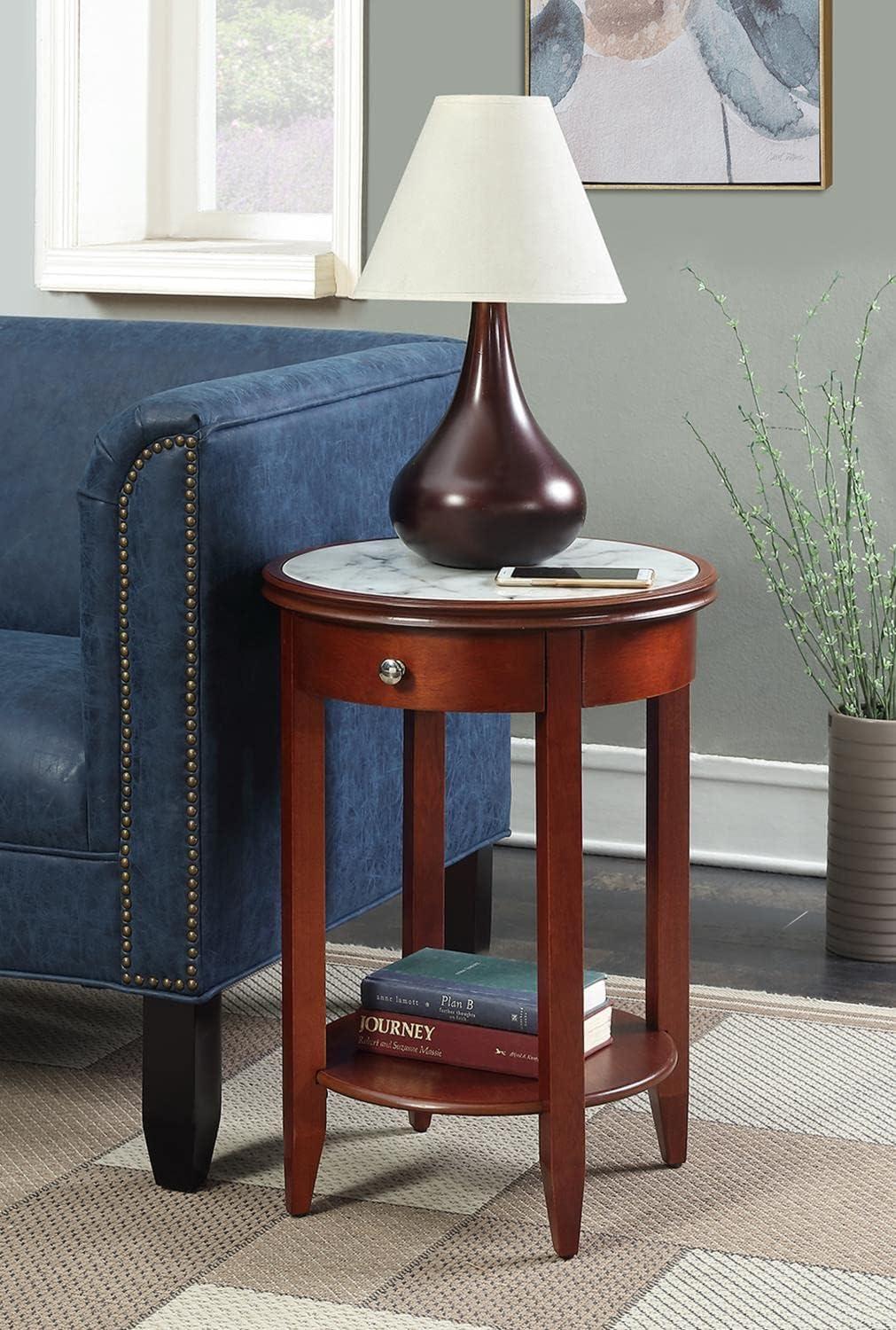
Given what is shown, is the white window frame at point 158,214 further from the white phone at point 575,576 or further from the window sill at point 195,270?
the white phone at point 575,576

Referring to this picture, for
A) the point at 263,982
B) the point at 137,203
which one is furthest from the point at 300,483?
the point at 137,203

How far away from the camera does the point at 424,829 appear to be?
2340mm

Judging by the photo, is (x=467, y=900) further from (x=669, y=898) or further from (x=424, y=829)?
(x=669, y=898)

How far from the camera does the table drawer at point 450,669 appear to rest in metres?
1.89

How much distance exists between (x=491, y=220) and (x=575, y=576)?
373 millimetres

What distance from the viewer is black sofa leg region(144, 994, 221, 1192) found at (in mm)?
2094

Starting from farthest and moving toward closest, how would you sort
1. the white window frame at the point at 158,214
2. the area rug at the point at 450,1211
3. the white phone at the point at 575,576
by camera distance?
the white window frame at the point at 158,214 < the white phone at the point at 575,576 < the area rug at the point at 450,1211

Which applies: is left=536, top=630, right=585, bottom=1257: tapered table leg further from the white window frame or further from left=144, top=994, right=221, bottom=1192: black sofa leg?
the white window frame

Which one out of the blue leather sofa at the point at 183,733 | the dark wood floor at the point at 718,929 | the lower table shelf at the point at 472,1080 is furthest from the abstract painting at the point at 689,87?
the lower table shelf at the point at 472,1080

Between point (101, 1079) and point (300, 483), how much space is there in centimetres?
80

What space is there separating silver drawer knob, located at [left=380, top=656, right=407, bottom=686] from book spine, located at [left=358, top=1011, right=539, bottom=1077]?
1.34ft

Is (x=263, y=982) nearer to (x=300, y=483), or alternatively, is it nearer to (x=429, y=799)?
(x=429, y=799)

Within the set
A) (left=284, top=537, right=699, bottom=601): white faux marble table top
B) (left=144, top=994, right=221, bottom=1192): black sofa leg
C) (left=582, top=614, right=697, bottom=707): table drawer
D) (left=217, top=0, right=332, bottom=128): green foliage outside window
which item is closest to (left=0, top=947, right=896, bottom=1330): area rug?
(left=144, top=994, right=221, bottom=1192): black sofa leg

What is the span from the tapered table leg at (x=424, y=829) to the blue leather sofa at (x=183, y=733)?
7 centimetres
